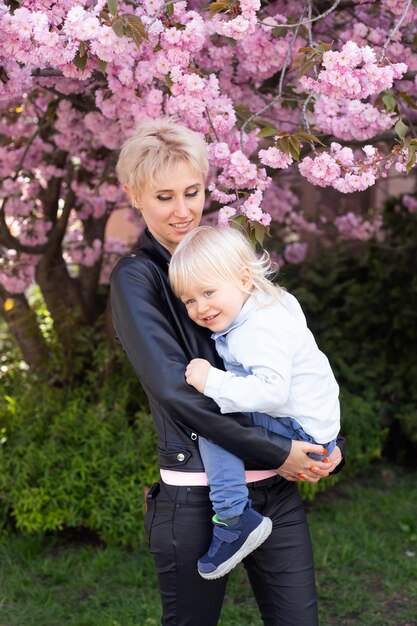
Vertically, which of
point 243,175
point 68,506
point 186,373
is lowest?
point 68,506

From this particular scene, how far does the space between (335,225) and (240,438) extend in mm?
4237

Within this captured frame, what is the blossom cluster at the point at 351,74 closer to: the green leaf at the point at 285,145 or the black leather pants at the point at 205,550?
the green leaf at the point at 285,145

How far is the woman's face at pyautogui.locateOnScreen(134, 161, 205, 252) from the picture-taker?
218 cm

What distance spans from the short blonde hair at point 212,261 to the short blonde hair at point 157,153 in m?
0.19

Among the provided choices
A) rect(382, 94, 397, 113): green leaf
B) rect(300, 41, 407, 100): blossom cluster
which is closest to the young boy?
rect(300, 41, 407, 100): blossom cluster

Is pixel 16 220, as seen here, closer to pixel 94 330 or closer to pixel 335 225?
pixel 94 330

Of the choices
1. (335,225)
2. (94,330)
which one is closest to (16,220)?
(94,330)

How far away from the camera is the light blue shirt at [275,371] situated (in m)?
2.01

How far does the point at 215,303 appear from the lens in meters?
2.09

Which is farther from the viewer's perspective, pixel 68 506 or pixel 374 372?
pixel 374 372

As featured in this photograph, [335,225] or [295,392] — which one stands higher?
[295,392]

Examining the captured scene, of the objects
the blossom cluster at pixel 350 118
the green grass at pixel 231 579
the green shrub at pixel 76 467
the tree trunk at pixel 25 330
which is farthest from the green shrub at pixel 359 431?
the blossom cluster at pixel 350 118

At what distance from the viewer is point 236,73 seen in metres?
3.78

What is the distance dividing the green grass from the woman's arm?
1773 millimetres
